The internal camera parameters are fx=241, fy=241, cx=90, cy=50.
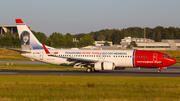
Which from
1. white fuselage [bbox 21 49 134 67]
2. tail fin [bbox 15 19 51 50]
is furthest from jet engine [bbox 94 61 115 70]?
tail fin [bbox 15 19 51 50]

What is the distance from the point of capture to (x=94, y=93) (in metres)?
18.2

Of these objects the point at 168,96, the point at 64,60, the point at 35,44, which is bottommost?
the point at 168,96

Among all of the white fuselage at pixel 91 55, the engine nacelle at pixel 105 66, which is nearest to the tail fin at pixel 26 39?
the white fuselage at pixel 91 55

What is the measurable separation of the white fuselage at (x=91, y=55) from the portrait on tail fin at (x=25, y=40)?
130 centimetres

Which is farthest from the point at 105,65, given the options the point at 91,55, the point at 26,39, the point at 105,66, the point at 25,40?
the point at 25,40

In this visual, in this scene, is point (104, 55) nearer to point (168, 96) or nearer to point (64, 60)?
point (64, 60)

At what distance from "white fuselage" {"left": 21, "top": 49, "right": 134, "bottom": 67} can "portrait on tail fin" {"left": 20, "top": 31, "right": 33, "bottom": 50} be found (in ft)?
4.27

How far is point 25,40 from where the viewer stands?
39531 mm

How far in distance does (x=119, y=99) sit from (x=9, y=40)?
415 feet

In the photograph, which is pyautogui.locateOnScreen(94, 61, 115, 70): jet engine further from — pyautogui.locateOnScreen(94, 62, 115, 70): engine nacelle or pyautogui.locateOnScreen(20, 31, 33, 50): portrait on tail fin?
pyautogui.locateOnScreen(20, 31, 33, 50): portrait on tail fin

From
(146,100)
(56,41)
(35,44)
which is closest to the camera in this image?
(146,100)

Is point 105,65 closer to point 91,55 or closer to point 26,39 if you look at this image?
point 91,55

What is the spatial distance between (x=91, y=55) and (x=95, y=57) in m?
0.70

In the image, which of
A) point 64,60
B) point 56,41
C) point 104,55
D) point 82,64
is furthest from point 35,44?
point 56,41
